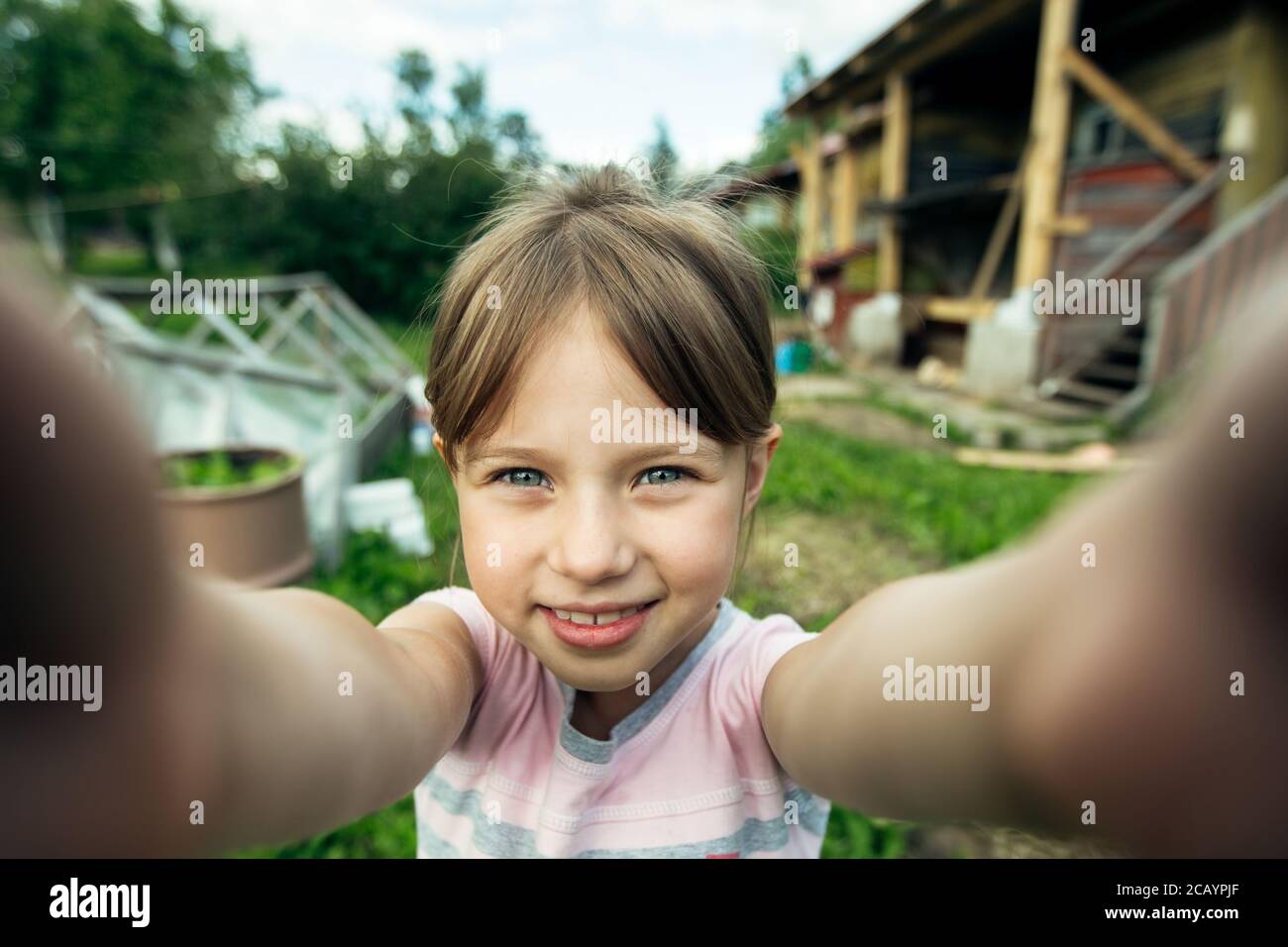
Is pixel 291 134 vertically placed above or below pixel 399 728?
above

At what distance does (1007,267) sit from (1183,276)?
3784mm

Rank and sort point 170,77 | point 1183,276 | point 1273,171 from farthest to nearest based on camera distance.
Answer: point 170,77 < point 1273,171 < point 1183,276

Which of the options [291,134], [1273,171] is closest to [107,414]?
[1273,171]

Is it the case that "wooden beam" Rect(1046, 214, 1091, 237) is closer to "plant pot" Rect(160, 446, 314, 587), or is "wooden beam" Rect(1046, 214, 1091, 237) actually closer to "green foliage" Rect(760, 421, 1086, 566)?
"green foliage" Rect(760, 421, 1086, 566)

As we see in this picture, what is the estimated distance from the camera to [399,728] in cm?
61

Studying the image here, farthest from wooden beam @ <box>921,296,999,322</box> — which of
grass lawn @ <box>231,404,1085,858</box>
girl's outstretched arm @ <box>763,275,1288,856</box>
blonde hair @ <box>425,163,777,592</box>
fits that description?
girl's outstretched arm @ <box>763,275,1288,856</box>

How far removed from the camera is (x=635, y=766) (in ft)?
2.63

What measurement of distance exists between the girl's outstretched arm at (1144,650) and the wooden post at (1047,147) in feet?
18.9

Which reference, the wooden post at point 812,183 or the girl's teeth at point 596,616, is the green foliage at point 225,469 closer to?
the girl's teeth at point 596,616

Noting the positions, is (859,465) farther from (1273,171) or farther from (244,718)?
(1273,171)

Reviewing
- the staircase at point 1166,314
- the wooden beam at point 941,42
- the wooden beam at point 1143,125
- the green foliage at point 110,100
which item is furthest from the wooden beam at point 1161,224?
the green foliage at point 110,100

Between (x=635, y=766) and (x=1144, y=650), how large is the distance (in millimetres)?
598

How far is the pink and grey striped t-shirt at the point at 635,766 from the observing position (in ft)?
2.56

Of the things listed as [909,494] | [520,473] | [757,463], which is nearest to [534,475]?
[520,473]
